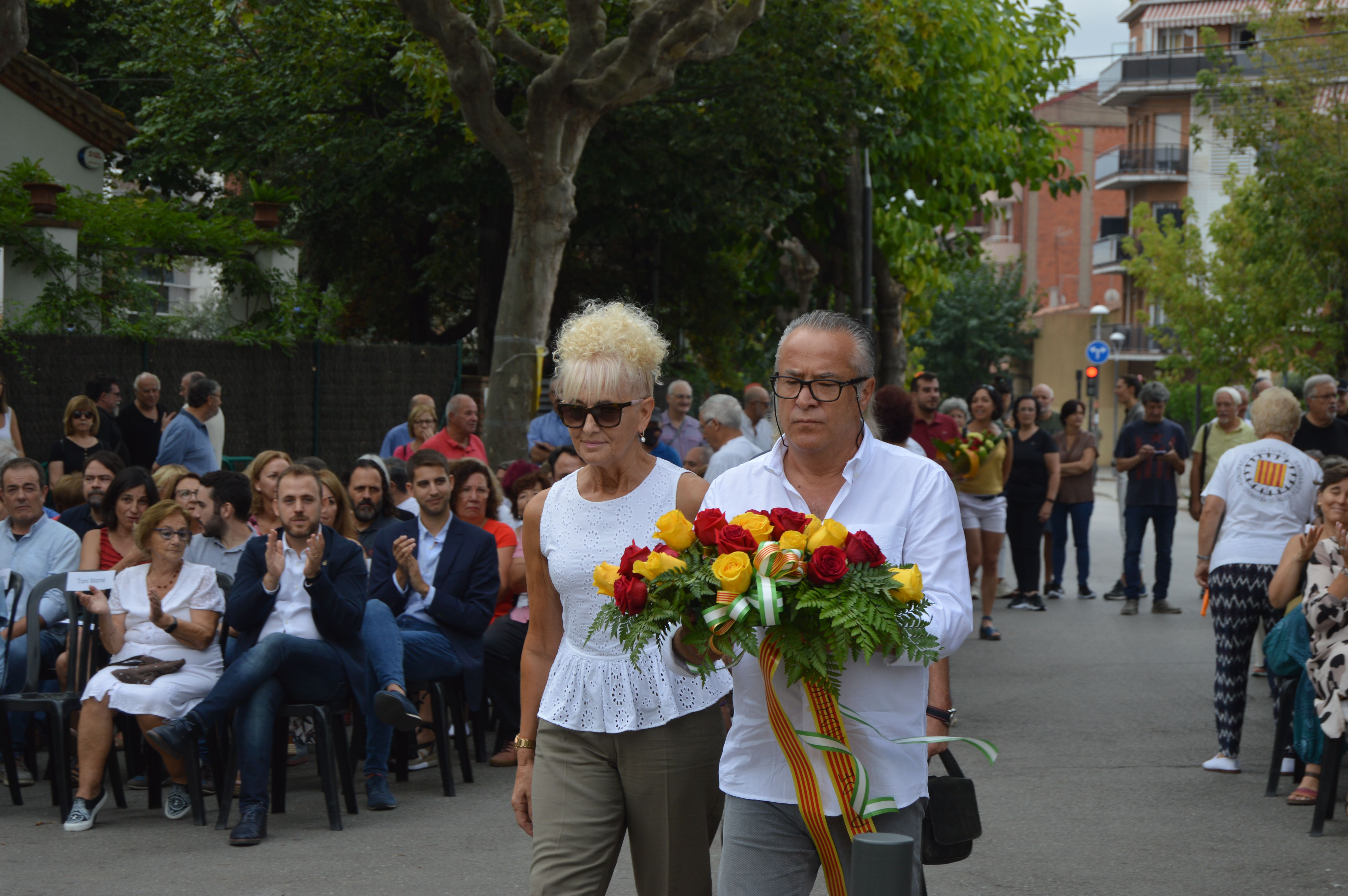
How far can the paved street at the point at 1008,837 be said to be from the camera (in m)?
5.75

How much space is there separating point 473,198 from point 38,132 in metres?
6.59

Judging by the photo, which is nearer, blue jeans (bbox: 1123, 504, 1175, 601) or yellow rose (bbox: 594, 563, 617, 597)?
yellow rose (bbox: 594, 563, 617, 597)

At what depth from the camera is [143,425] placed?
12523 millimetres

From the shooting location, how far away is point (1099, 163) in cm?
6391

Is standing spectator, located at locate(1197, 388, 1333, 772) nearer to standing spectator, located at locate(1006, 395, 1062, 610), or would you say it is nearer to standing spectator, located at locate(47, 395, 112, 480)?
standing spectator, located at locate(1006, 395, 1062, 610)

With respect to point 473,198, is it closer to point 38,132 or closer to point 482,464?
point 38,132

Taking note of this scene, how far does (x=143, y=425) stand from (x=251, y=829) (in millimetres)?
7075

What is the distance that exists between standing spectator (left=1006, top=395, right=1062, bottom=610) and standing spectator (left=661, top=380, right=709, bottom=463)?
2.96m

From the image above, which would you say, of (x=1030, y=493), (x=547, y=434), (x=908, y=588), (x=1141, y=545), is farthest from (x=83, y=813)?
(x=1141, y=545)

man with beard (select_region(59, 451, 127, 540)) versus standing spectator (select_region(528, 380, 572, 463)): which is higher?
standing spectator (select_region(528, 380, 572, 463))

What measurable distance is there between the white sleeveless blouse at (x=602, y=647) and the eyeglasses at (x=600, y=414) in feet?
0.63

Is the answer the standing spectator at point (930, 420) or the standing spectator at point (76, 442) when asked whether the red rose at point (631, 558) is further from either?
the standing spectator at point (930, 420)

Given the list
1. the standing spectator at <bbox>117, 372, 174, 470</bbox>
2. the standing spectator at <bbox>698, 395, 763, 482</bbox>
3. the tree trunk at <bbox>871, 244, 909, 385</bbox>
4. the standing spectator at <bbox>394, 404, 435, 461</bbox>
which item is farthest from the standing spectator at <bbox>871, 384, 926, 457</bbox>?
the tree trunk at <bbox>871, 244, 909, 385</bbox>

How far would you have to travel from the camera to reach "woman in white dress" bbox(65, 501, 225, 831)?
6582 mm
